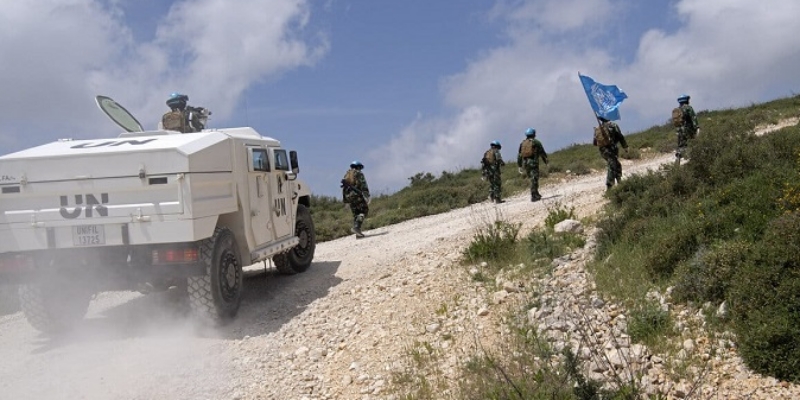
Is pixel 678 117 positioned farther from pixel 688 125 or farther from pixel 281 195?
pixel 281 195

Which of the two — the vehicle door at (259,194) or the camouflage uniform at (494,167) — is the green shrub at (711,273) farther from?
the camouflage uniform at (494,167)

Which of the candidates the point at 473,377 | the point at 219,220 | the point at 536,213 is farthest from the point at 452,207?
the point at 473,377

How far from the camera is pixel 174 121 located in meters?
9.95

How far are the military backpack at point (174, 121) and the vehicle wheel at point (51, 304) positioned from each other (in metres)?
2.80

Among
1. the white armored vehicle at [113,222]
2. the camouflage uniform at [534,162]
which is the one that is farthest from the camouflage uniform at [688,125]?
the white armored vehicle at [113,222]

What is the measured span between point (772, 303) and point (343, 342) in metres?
4.14

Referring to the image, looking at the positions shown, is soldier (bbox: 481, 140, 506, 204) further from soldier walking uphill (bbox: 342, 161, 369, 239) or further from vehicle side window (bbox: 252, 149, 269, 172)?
vehicle side window (bbox: 252, 149, 269, 172)

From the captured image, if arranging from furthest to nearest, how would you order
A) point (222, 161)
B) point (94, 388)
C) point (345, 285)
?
point (345, 285)
point (222, 161)
point (94, 388)

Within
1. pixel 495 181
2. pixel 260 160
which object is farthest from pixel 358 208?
pixel 260 160

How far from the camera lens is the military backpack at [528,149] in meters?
15.3

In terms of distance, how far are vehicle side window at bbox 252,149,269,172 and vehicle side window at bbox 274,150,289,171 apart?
42 cm

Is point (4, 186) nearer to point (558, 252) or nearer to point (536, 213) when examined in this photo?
point (558, 252)

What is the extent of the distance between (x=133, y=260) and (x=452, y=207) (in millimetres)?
14092

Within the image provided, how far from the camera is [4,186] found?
768 centimetres
